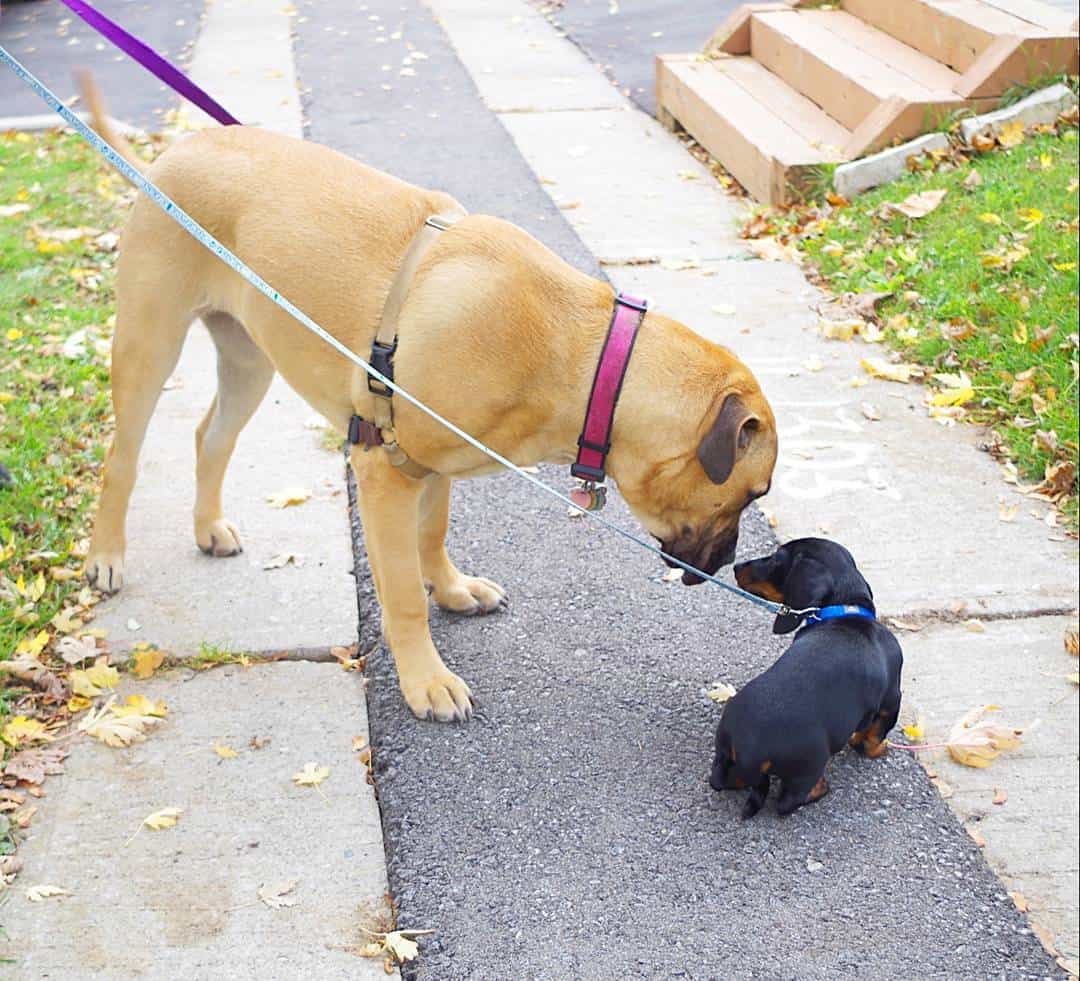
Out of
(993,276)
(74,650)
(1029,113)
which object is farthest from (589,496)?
(1029,113)

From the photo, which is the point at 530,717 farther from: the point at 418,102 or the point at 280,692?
the point at 418,102

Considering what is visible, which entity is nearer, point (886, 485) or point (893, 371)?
point (886, 485)

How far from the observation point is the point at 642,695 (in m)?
4.06

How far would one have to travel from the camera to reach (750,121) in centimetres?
878

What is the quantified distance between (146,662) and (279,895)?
3.78 ft

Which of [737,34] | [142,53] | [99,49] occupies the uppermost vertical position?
[142,53]

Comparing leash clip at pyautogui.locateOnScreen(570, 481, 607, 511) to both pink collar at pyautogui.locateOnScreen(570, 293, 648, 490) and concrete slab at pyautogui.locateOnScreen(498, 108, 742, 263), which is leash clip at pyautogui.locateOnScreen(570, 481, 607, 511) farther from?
concrete slab at pyautogui.locateOnScreen(498, 108, 742, 263)

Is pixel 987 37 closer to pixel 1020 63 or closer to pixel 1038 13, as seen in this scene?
pixel 1020 63

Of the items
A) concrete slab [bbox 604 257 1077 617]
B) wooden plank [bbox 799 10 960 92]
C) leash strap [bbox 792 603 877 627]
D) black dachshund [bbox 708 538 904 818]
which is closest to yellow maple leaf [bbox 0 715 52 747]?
black dachshund [bbox 708 538 904 818]

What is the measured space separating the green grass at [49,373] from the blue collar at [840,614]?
7.96 feet

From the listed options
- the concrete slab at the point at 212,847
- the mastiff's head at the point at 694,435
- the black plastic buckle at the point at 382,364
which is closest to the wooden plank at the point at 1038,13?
the mastiff's head at the point at 694,435

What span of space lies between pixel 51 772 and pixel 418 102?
8087 millimetres

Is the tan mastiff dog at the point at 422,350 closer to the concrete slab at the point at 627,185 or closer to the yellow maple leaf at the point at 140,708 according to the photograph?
the yellow maple leaf at the point at 140,708

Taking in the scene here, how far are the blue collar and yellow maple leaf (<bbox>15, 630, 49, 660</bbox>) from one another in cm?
242
